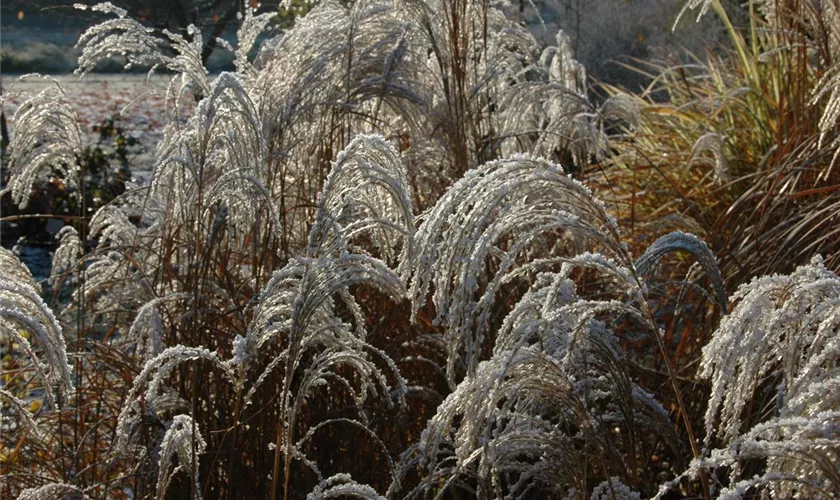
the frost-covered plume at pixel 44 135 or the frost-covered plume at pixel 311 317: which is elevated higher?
the frost-covered plume at pixel 44 135

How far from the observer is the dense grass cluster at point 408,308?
1773 millimetres

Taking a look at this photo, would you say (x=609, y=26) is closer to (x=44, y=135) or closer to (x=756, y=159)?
(x=756, y=159)

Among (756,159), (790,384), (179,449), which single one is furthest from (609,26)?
(790,384)

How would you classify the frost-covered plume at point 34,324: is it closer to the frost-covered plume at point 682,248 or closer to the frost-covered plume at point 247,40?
the frost-covered plume at point 682,248

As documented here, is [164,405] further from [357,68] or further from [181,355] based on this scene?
[357,68]

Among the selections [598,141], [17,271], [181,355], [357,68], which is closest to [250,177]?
[181,355]

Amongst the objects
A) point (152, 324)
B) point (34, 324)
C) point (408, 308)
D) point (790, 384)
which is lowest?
point (408, 308)

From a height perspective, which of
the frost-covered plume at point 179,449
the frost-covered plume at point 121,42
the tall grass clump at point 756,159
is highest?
the frost-covered plume at point 121,42

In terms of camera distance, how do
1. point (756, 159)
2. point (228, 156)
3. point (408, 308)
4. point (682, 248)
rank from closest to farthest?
point (682, 248), point (228, 156), point (408, 308), point (756, 159)

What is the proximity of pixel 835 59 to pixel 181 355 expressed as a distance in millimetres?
3348

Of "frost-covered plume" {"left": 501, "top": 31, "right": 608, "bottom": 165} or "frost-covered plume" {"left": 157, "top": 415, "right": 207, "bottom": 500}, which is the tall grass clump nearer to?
"frost-covered plume" {"left": 501, "top": 31, "right": 608, "bottom": 165}

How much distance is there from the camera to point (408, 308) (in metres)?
3.42

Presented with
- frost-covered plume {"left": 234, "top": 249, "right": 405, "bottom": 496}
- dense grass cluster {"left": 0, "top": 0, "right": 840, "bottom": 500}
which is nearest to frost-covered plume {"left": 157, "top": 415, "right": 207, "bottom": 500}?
dense grass cluster {"left": 0, "top": 0, "right": 840, "bottom": 500}

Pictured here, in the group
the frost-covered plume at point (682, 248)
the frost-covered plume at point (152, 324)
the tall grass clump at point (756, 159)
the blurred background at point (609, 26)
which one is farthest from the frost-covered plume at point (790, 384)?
the blurred background at point (609, 26)
